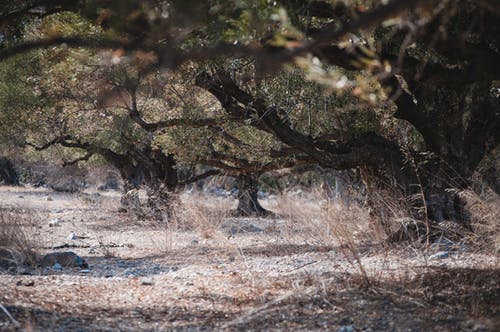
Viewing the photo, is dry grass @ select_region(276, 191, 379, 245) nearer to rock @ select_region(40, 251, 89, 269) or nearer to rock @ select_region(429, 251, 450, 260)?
rock @ select_region(429, 251, 450, 260)

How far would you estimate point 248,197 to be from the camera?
2064 centimetres

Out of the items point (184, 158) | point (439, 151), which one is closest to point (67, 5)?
point (439, 151)

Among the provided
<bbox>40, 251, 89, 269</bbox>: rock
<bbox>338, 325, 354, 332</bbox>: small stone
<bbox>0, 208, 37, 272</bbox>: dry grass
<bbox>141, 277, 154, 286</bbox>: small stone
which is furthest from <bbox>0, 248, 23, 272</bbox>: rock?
<bbox>338, 325, 354, 332</bbox>: small stone

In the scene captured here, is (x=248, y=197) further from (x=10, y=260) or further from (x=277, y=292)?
(x=277, y=292)

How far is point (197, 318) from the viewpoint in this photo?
550 cm

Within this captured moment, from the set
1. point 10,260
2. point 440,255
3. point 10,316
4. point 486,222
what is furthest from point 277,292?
point 10,260

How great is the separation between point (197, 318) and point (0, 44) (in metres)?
4.16

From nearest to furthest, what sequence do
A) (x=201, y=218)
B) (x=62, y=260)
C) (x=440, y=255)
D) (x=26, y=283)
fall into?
(x=26, y=283) → (x=440, y=255) → (x=62, y=260) → (x=201, y=218)

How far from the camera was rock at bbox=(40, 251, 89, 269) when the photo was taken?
899 centimetres

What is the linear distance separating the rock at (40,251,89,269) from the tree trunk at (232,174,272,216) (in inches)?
431

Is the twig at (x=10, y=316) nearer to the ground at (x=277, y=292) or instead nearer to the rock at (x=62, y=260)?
the ground at (x=277, y=292)

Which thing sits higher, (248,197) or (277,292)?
(277,292)

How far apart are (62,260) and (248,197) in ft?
38.7

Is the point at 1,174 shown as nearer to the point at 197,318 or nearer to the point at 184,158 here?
the point at 184,158
